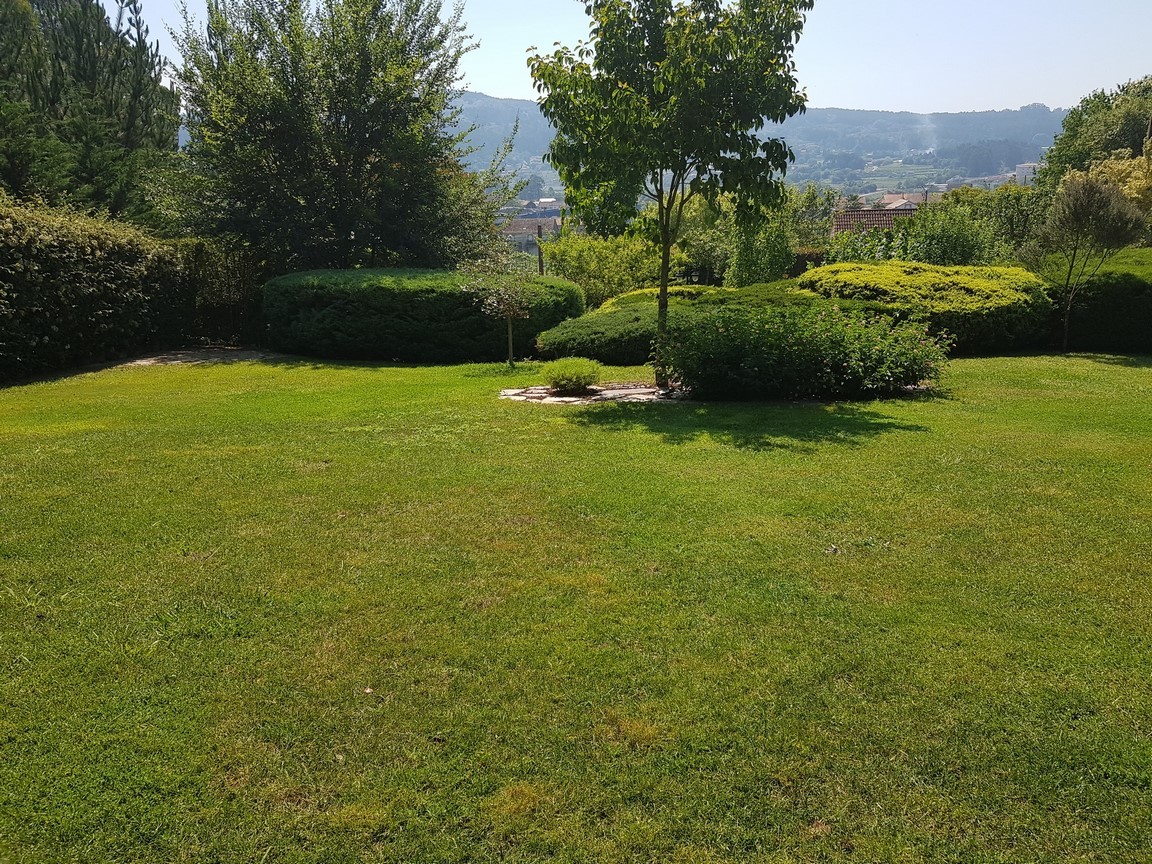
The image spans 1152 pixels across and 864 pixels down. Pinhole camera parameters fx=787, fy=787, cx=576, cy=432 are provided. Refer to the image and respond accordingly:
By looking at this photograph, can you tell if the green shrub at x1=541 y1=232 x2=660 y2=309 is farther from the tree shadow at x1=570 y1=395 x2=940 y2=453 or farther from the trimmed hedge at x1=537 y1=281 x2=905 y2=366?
the tree shadow at x1=570 y1=395 x2=940 y2=453

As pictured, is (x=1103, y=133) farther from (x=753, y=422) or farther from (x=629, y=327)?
(x=753, y=422)

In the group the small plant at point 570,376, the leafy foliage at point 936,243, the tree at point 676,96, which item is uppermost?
the tree at point 676,96

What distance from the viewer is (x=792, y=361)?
29.2 ft

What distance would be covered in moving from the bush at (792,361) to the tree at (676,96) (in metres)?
1.55

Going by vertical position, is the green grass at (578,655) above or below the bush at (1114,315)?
below

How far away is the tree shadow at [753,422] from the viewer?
7.09 metres

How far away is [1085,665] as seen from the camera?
3.25m

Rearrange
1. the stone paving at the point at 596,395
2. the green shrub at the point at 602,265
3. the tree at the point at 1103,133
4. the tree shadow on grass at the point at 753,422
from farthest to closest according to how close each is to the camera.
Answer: the tree at the point at 1103,133 → the green shrub at the point at 602,265 → the stone paving at the point at 596,395 → the tree shadow on grass at the point at 753,422

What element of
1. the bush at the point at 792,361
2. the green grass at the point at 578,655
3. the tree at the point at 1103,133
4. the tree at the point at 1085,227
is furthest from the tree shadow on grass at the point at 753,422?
the tree at the point at 1103,133

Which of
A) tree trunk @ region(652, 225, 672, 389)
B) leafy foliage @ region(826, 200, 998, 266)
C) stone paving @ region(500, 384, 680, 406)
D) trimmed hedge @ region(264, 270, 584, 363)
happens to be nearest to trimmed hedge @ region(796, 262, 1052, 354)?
leafy foliage @ region(826, 200, 998, 266)

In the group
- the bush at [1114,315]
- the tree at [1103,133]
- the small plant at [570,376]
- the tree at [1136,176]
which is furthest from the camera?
the tree at [1103,133]

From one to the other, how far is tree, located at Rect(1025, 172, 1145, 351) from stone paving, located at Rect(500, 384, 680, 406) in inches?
315

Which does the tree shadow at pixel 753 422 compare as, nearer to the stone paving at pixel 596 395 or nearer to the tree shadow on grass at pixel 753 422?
the tree shadow on grass at pixel 753 422

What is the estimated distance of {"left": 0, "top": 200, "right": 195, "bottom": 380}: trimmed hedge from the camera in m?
10.5
